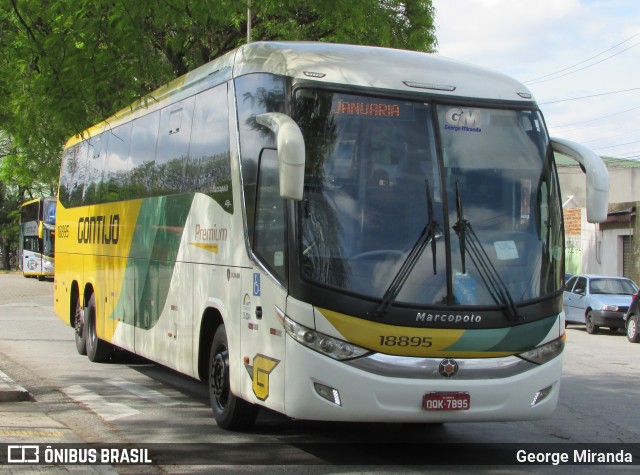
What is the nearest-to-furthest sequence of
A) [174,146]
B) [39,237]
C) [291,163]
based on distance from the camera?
1. [291,163]
2. [174,146]
3. [39,237]

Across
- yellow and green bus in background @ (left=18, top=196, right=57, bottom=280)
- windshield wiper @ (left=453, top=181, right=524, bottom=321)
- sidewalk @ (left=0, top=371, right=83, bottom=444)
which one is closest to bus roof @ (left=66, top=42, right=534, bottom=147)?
windshield wiper @ (left=453, top=181, right=524, bottom=321)

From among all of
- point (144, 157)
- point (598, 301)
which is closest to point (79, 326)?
point (144, 157)

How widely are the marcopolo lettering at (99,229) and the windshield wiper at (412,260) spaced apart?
695 centimetres

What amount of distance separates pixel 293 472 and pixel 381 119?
2955 millimetres

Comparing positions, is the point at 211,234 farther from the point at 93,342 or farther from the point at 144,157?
the point at 93,342

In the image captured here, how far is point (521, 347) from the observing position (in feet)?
25.9

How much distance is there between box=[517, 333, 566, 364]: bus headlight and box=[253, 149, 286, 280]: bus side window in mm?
2128

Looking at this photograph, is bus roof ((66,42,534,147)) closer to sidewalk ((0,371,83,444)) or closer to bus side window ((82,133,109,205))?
sidewalk ((0,371,83,444))

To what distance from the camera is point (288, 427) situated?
31.9 feet

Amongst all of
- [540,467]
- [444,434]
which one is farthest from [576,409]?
[540,467]

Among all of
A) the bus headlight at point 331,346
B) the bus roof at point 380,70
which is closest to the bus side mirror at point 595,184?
the bus roof at point 380,70

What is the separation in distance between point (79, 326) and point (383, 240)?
32.5 ft

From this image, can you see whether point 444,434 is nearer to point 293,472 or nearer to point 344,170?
point 293,472

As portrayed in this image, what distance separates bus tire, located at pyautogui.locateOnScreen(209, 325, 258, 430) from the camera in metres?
9.16
